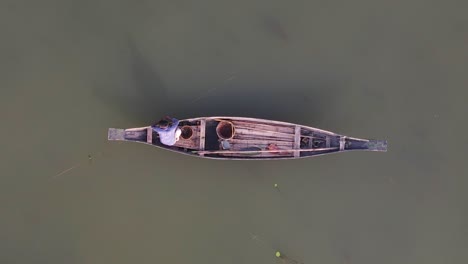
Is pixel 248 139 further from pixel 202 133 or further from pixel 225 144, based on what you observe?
pixel 202 133

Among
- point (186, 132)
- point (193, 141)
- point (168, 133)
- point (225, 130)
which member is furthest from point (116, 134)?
point (225, 130)

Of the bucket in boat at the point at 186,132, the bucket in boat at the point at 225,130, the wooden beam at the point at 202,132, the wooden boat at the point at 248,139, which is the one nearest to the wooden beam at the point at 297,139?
the wooden boat at the point at 248,139

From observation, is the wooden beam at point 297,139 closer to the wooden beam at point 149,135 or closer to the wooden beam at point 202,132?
the wooden beam at point 202,132

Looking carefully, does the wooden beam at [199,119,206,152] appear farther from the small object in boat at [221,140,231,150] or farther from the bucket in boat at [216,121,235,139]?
the small object in boat at [221,140,231,150]

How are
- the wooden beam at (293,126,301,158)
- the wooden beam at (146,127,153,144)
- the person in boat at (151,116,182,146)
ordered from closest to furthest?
the person in boat at (151,116,182,146) → the wooden beam at (146,127,153,144) → the wooden beam at (293,126,301,158)

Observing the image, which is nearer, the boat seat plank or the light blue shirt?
the light blue shirt

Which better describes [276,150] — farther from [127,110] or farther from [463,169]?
[463,169]

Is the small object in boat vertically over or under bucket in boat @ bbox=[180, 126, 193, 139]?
under

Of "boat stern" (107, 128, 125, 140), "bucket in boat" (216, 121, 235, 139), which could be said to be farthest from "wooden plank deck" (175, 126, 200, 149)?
"boat stern" (107, 128, 125, 140)
